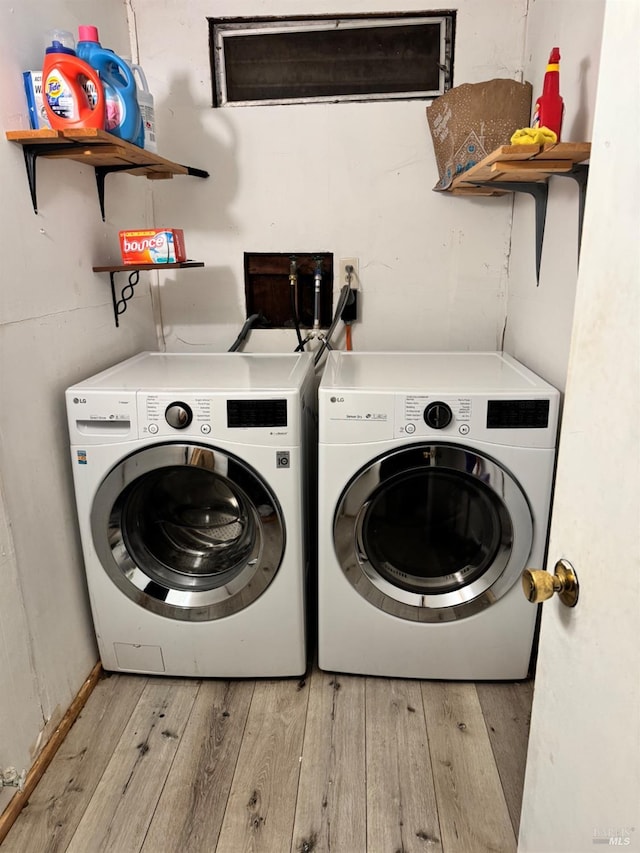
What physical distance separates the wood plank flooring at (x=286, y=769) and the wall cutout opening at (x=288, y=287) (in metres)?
1.27

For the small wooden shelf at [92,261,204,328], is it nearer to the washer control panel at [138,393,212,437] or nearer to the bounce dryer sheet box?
Answer: the bounce dryer sheet box

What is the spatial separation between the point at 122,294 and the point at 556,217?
1410mm

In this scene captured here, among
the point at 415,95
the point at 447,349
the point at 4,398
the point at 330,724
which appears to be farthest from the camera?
the point at 447,349

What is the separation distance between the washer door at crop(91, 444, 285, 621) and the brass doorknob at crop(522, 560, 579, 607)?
37.2 inches

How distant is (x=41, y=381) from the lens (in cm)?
151

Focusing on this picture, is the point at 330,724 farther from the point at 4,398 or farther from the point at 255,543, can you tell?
the point at 4,398

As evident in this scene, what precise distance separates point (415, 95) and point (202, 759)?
7.16 ft

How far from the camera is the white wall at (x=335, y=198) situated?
1970mm

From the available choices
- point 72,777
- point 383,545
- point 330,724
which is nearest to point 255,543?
point 383,545

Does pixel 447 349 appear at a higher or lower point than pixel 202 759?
higher

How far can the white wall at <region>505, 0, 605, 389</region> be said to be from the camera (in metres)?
1.46

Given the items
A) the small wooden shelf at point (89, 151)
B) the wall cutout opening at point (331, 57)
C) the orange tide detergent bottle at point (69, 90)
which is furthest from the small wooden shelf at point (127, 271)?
the wall cutout opening at point (331, 57)

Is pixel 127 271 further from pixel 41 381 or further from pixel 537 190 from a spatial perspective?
pixel 537 190

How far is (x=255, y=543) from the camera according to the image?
1.66 metres
